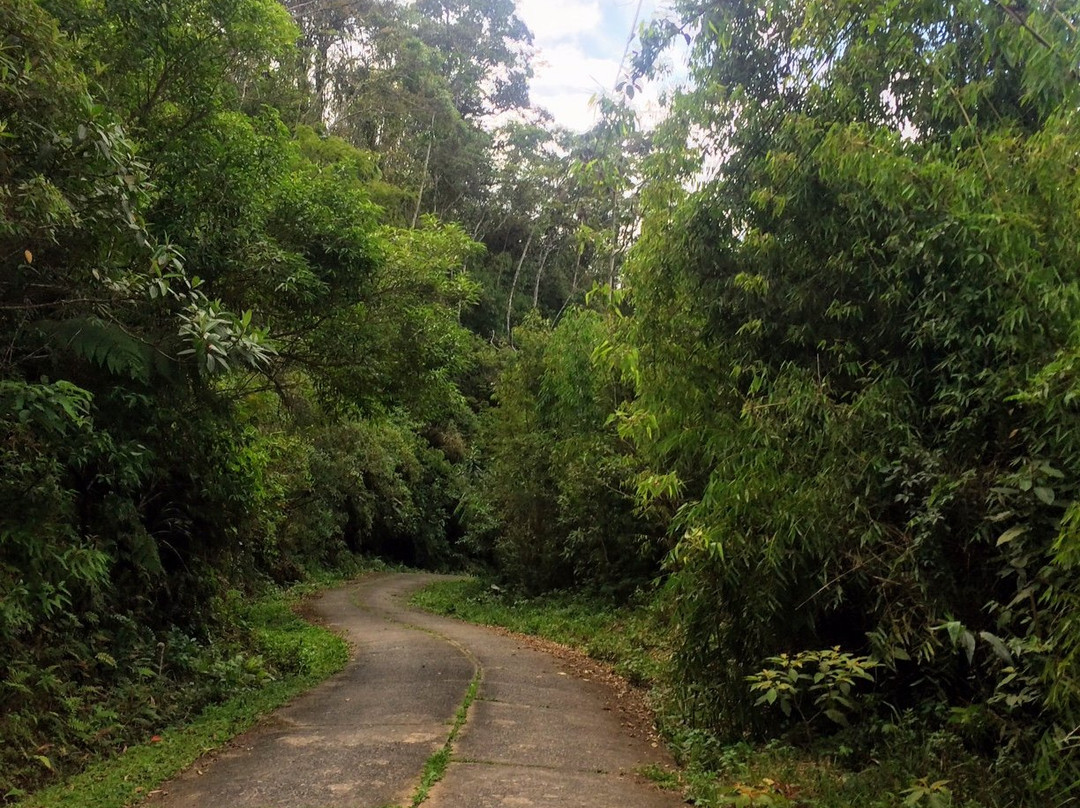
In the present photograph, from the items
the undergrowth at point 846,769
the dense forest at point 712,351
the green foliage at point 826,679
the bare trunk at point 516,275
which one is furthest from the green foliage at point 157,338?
the bare trunk at point 516,275

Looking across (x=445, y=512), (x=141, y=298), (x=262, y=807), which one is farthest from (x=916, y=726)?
(x=445, y=512)

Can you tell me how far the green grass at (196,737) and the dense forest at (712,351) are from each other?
288 mm

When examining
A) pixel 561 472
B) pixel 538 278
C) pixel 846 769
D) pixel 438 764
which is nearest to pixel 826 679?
pixel 846 769

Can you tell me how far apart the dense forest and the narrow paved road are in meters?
1.03

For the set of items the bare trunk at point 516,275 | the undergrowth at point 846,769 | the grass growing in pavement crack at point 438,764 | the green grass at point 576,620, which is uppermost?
the bare trunk at point 516,275

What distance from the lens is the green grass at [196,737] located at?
17.8 ft

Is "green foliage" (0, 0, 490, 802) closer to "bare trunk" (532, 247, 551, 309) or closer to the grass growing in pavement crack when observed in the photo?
the grass growing in pavement crack

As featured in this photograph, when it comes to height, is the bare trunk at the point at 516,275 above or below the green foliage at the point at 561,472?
above

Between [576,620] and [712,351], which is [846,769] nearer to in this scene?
[712,351]

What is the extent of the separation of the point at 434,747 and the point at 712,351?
158 inches

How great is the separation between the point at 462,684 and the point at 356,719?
185cm

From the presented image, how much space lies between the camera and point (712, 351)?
7094 mm

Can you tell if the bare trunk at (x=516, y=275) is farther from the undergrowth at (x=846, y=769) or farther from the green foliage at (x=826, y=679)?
the green foliage at (x=826, y=679)

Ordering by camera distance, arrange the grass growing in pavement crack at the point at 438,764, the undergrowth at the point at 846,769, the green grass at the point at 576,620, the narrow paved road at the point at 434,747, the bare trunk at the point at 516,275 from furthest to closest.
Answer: the bare trunk at the point at 516,275 < the green grass at the point at 576,620 < the narrow paved road at the point at 434,747 < the grass growing in pavement crack at the point at 438,764 < the undergrowth at the point at 846,769
